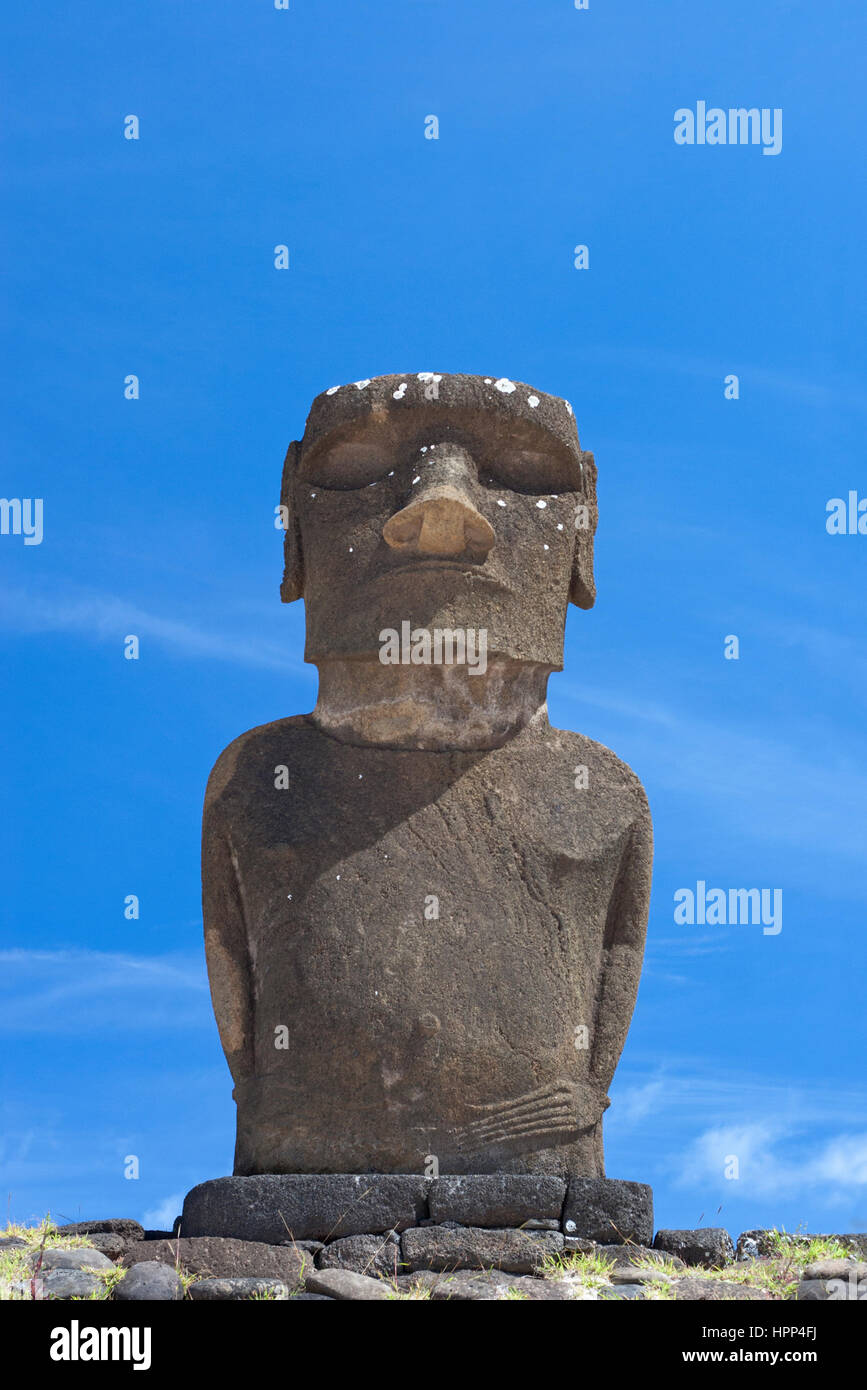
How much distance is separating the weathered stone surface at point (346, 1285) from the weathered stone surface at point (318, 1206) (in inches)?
23.3

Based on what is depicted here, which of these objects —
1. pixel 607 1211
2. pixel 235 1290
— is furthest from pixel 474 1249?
pixel 235 1290

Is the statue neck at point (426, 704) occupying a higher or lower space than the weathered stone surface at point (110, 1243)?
higher

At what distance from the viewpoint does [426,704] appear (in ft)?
28.2

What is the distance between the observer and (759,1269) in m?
7.65

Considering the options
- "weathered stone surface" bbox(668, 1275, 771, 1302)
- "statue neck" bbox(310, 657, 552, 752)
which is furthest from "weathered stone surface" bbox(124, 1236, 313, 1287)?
"statue neck" bbox(310, 657, 552, 752)

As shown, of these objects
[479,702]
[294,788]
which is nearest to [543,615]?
[479,702]

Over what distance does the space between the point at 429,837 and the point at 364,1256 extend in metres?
2.07

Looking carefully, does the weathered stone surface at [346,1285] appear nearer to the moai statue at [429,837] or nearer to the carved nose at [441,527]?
the moai statue at [429,837]

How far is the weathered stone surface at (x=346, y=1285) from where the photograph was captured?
6.70m

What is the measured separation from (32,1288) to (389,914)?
8.33 feet

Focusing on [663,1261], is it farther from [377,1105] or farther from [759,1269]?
[377,1105]

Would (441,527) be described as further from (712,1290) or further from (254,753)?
(712,1290)

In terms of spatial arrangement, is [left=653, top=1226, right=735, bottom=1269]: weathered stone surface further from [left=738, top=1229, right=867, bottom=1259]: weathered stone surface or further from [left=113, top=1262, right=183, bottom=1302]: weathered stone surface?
[left=113, top=1262, right=183, bottom=1302]: weathered stone surface

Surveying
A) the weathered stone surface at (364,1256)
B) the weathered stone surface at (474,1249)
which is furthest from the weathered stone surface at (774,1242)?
the weathered stone surface at (364,1256)
